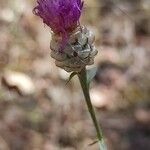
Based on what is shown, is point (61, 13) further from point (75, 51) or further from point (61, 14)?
point (75, 51)

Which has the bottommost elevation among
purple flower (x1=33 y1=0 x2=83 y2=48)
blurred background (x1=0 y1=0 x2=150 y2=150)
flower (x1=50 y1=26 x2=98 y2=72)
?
flower (x1=50 y1=26 x2=98 y2=72)

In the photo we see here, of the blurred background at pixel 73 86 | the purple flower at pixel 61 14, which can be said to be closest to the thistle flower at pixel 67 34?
the purple flower at pixel 61 14

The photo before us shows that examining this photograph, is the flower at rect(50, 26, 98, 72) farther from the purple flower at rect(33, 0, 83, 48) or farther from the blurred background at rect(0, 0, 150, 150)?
the blurred background at rect(0, 0, 150, 150)

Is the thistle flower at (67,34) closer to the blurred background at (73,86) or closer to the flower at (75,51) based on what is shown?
the flower at (75,51)

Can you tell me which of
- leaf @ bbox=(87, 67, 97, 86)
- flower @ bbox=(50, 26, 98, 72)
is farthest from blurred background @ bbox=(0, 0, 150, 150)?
flower @ bbox=(50, 26, 98, 72)

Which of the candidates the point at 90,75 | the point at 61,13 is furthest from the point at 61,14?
the point at 90,75

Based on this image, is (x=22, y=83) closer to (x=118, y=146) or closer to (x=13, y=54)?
(x=13, y=54)
